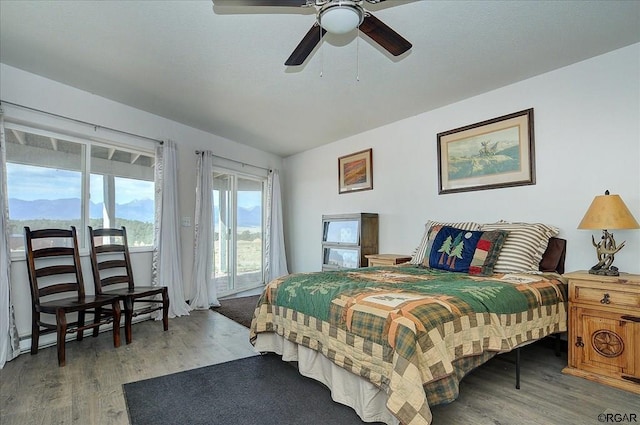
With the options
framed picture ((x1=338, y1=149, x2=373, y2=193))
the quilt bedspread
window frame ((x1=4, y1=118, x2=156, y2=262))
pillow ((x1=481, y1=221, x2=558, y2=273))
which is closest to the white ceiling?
window frame ((x1=4, y1=118, x2=156, y2=262))

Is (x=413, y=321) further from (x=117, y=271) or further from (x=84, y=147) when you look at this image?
(x=84, y=147)

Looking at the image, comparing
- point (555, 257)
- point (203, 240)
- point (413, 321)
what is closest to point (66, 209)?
point (203, 240)

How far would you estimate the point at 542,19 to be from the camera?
2172mm

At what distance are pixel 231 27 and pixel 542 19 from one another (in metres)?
2.14

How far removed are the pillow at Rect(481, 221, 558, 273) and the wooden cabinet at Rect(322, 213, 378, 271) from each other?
5.80ft

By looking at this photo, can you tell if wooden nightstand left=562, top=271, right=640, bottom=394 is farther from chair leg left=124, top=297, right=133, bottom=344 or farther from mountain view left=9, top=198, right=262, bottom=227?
mountain view left=9, top=198, right=262, bottom=227

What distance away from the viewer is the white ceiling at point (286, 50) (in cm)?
212

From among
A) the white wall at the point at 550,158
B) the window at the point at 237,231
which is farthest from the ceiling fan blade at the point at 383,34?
the window at the point at 237,231

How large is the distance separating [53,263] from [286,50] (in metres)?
2.95

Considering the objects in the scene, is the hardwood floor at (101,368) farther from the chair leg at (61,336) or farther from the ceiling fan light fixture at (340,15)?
the ceiling fan light fixture at (340,15)

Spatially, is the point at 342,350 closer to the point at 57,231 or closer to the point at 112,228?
the point at 57,231

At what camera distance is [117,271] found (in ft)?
11.8

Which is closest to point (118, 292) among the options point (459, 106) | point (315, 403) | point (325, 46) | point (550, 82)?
point (315, 403)

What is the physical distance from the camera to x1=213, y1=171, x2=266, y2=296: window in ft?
16.4
